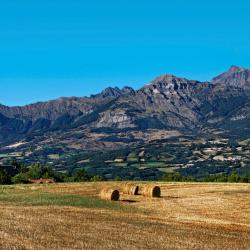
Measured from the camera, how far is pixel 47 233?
26766 mm

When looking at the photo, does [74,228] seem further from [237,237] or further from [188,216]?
[188,216]

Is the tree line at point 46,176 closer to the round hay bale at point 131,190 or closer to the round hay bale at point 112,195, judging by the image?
the round hay bale at point 131,190

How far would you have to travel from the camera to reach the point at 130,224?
107 feet

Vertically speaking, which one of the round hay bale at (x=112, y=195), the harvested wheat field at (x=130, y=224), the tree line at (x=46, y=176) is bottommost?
the harvested wheat field at (x=130, y=224)

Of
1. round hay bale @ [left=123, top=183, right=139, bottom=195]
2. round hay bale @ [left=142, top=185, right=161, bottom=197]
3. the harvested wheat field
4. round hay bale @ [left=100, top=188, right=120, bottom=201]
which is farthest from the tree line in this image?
the harvested wheat field

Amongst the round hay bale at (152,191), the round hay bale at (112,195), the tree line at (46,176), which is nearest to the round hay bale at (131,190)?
the round hay bale at (152,191)

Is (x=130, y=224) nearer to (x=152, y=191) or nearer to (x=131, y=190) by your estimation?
(x=152, y=191)

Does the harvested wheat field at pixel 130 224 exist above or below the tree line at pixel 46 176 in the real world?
below

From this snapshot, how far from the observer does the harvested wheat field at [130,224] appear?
992 inches

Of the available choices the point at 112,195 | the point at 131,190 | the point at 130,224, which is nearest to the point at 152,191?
the point at 131,190

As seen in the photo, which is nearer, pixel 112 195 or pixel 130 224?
pixel 130 224

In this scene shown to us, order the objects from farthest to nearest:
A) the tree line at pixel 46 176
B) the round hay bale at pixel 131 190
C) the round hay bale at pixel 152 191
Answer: the tree line at pixel 46 176 → the round hay bale at pixel 131 190 → the round hay bale at pixel 152 191

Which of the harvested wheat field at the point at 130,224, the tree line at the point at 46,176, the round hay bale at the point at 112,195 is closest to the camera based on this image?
the harvested wheat field at the point at 130,224

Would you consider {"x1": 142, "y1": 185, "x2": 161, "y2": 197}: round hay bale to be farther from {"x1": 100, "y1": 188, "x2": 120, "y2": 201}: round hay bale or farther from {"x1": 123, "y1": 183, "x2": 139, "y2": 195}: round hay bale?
{"x1": 100, "y1": 188, "x2": 120, "y2": 201}: round hay bale
